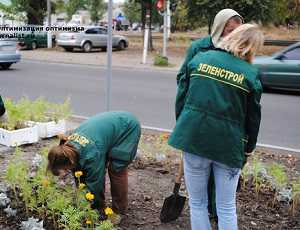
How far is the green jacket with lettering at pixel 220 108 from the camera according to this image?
9.52 feet

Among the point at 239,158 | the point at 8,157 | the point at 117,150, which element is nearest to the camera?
the point at 239,158

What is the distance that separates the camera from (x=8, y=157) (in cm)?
563

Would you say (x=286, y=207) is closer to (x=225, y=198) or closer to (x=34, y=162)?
(x=225, y=198)

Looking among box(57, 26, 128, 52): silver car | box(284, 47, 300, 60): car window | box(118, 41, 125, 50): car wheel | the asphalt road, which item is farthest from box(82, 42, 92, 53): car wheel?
box(284, 47, 300, 60): car window

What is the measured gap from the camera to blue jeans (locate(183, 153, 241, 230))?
3107mm

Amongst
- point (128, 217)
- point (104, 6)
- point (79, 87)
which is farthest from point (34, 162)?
point (104, 6)

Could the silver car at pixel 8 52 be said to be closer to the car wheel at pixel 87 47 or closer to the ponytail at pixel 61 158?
the car wheel at pixel 87 47

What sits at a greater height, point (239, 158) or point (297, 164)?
point (239, 158)

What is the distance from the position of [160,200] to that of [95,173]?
1.16 m

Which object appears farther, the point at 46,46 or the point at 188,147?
the point at 46,46

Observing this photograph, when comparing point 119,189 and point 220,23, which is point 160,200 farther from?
point 220,23

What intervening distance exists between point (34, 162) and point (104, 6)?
6350 centimetres

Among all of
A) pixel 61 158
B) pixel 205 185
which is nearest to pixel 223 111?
pixel 205 185

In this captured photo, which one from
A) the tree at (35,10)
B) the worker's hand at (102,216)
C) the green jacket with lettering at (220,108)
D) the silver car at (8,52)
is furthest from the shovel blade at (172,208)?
the tree at (35,10)
